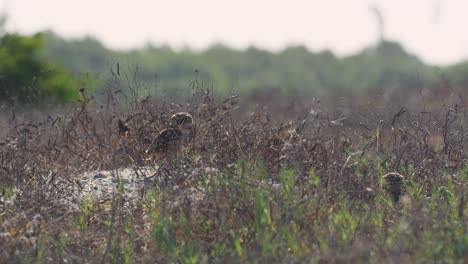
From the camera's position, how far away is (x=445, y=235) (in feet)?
15.3

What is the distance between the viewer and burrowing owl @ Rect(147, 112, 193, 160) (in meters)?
6.42

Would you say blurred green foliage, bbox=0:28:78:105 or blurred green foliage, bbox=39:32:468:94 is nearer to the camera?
blurred green foliage, bbox=0:28:78:105

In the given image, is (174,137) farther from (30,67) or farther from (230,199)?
(30,67)

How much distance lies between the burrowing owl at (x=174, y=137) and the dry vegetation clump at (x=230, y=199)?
0.10 m

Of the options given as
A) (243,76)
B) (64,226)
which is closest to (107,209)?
(64,226)

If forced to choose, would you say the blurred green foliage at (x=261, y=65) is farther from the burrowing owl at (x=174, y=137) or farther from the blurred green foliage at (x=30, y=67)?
the burrowing owl at (x=174, y=137)

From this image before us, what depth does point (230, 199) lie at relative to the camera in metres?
5.05

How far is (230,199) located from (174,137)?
1491 millimetres

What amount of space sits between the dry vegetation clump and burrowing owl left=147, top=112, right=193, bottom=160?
97 millimetres

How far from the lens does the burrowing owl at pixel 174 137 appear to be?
6.42m

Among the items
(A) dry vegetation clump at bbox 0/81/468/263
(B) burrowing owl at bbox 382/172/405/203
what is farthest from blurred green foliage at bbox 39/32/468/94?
(B) burrowing owl at bbox 382/172/405/203

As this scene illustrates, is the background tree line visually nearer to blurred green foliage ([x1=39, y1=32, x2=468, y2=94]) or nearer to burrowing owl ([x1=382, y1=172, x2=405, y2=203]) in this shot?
blurred green foliage ([x1=39, y1=32, x2=468, y2=94])

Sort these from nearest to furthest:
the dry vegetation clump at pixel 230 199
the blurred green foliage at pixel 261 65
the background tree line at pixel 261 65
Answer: the dry vegetation clump at pixel 230 199
the background tree line at pixel 261 65
the blurred green foliage at pixel 261 65

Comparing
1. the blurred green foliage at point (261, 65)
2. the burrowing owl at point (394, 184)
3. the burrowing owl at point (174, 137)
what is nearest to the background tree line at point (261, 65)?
the blurred green foliage at point (261, 65)
